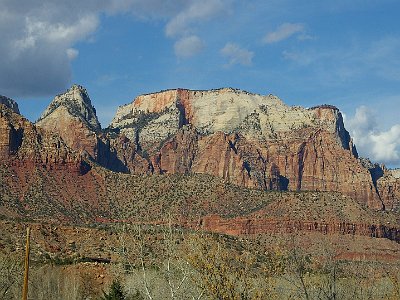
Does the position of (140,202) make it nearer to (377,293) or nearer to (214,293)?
(377,293)

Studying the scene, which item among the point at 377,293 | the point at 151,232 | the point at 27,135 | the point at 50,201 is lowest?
the point at 377,293

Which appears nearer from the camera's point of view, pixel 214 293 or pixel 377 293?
pixel 214 293

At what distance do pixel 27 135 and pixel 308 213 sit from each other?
59719mm

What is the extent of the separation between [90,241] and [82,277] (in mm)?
→ 20913

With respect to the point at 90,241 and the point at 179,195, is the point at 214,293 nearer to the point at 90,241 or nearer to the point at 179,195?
the point at 90,241

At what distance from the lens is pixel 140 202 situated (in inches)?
5177

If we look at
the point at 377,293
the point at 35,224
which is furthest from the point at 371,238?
the point at 377,293

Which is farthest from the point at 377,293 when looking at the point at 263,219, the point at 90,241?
the point at 263,219

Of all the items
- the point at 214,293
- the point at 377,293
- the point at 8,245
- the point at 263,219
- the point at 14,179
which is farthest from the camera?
the point at 14,179

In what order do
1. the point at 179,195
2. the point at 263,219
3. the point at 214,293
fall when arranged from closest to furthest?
the point at 214,293 < the point at 263,219 < the point at 179,195

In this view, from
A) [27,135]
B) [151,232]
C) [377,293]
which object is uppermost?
[27,135]

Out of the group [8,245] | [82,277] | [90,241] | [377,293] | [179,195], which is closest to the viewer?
[377,293]

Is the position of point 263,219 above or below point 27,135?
below

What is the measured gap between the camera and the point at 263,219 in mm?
118312
